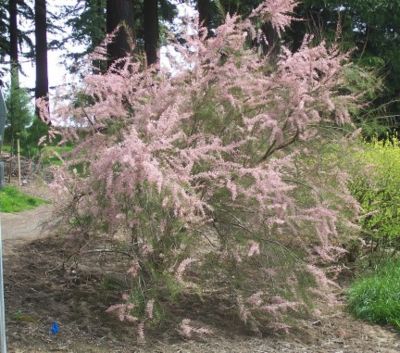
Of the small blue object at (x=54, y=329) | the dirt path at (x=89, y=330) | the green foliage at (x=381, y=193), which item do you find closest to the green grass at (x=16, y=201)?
the dirt path at (x=89, y=330)

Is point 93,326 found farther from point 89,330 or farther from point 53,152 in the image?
point 53,152

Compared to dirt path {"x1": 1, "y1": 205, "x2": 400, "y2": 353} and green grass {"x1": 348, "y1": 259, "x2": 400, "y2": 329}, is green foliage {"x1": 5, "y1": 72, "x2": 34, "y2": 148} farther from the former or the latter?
green grass {"x1": 348, "y1": 259, "x2": 400, "y2": 329}

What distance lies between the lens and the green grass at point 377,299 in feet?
17.8

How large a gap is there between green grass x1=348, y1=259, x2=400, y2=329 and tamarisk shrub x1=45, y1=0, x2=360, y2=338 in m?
0.74

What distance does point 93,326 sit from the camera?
4.68m

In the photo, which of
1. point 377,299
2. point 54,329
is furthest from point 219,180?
point 377,299

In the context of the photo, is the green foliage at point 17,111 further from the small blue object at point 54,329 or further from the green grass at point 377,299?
the small blue object at point 54,329

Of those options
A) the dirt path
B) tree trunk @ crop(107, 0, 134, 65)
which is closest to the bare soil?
the dirt path

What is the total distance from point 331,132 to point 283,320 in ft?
6.30

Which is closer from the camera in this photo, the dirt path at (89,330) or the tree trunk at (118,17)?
the dirt path at (89,330)

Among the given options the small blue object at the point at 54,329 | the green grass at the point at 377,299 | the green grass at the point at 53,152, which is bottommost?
the green grass at the point at 377,299

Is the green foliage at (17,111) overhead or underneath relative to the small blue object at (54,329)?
overhead

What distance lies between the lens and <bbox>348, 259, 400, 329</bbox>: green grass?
17.8 feet

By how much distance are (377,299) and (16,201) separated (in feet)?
26.0
